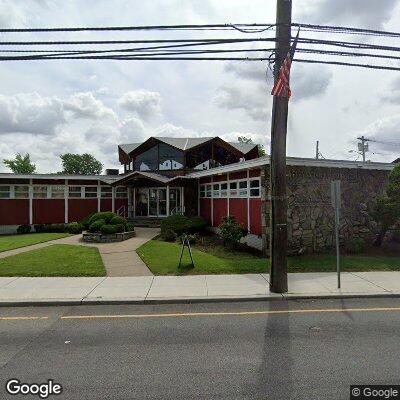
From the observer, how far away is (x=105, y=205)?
88.2ft

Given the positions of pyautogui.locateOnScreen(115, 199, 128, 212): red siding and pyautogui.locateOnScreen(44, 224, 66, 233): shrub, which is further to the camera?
pyautogui.locateOnScreen(115, 199, 128, 212): red siding

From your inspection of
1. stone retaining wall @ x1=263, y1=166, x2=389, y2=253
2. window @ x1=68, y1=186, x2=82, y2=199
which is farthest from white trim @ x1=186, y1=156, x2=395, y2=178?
window @ x1=68, y1=186, x2=82, y2=199

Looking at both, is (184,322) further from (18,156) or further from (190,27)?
(18,156)

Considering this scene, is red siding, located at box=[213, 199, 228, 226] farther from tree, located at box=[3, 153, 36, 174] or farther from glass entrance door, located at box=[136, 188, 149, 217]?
tree, located at box=[3, 153, 36, 174]

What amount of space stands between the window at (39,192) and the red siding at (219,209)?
12.8 meters

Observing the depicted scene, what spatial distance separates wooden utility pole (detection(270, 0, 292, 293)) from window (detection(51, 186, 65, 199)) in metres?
20.5

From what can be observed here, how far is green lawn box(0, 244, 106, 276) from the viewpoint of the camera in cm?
1094

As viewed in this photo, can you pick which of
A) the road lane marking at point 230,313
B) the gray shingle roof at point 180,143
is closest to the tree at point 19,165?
the gray shingle roof at point 180,143

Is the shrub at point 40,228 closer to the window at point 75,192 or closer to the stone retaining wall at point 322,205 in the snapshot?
the window at point 75,192

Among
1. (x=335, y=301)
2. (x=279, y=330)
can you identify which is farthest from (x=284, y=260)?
(x=279, y=330)

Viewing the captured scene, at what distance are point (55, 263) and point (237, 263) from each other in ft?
20.5

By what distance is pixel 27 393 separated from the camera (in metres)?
4.28

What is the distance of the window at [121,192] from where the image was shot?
2735 centimetres

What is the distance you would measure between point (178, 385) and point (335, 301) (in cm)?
510
